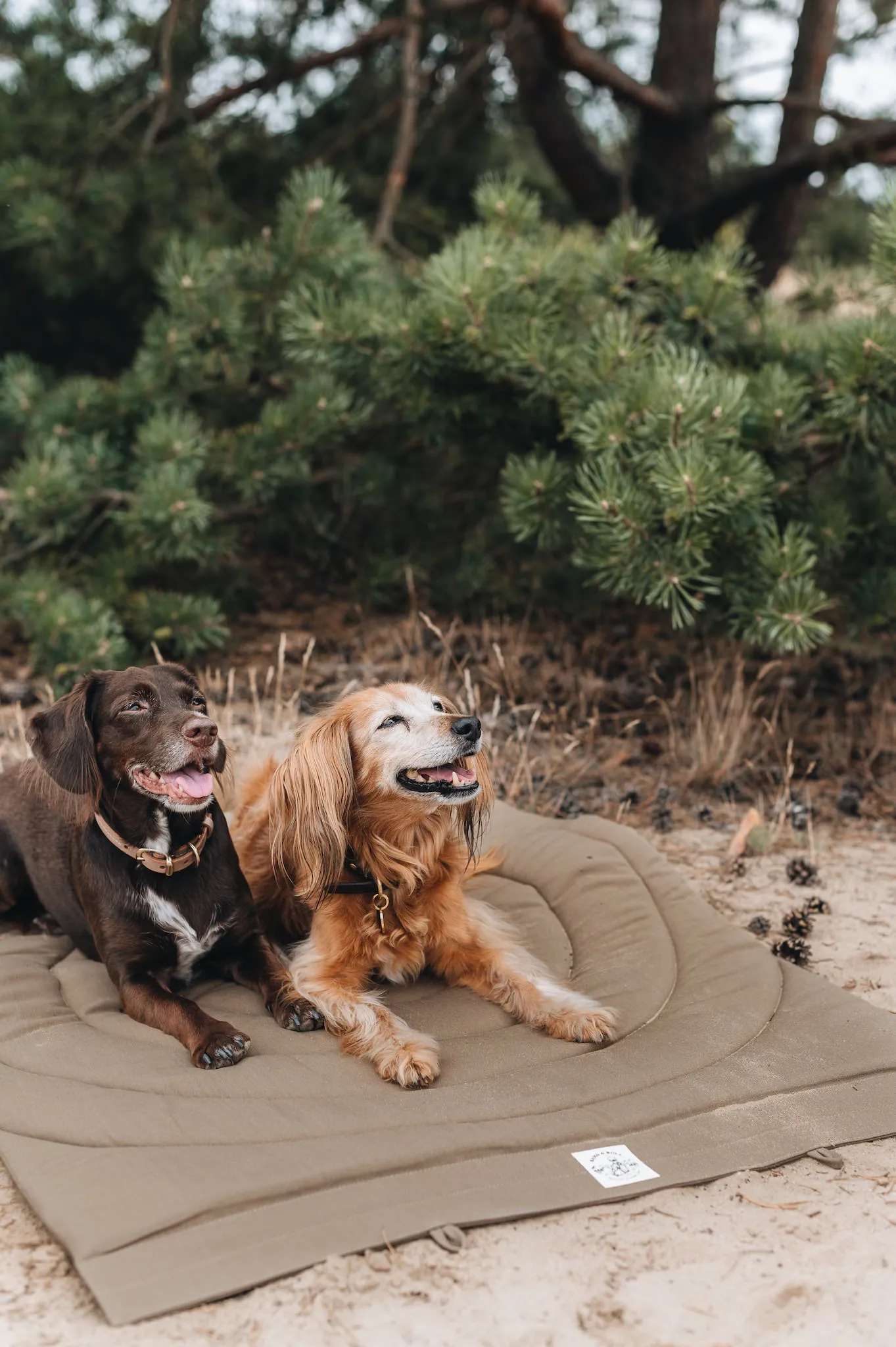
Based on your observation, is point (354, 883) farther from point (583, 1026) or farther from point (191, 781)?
point (583, 1026)

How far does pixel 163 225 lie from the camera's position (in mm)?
6559

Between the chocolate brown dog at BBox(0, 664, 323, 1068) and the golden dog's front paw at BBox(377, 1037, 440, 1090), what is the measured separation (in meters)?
0.34

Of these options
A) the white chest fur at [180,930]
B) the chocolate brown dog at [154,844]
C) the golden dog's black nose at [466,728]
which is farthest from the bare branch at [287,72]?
the white chest fur at [180,930]

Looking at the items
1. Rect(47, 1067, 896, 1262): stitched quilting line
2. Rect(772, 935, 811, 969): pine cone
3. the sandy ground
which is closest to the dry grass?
Rect(772, 935, 811, 969): pine cone

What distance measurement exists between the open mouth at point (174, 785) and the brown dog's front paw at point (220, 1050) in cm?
60

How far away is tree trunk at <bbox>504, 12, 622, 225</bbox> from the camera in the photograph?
22.6 ft

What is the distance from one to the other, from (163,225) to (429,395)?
2.55m

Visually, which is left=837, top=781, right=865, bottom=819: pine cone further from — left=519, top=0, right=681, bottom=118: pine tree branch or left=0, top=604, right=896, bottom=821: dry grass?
left=519, top=0, right=681, bottom=118: pine tree branch

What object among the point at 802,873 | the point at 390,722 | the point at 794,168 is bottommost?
the point at 802,873

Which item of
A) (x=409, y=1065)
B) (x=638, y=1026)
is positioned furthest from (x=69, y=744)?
(x=638, y=1026)

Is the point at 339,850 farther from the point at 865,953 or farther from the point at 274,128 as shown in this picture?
the point at 274,128

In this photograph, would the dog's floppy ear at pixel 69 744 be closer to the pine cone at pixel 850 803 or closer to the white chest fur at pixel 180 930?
the white chest fur at pixel 180 930

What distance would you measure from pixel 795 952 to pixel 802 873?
Result: 72 centimetres

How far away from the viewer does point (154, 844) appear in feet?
10.5
